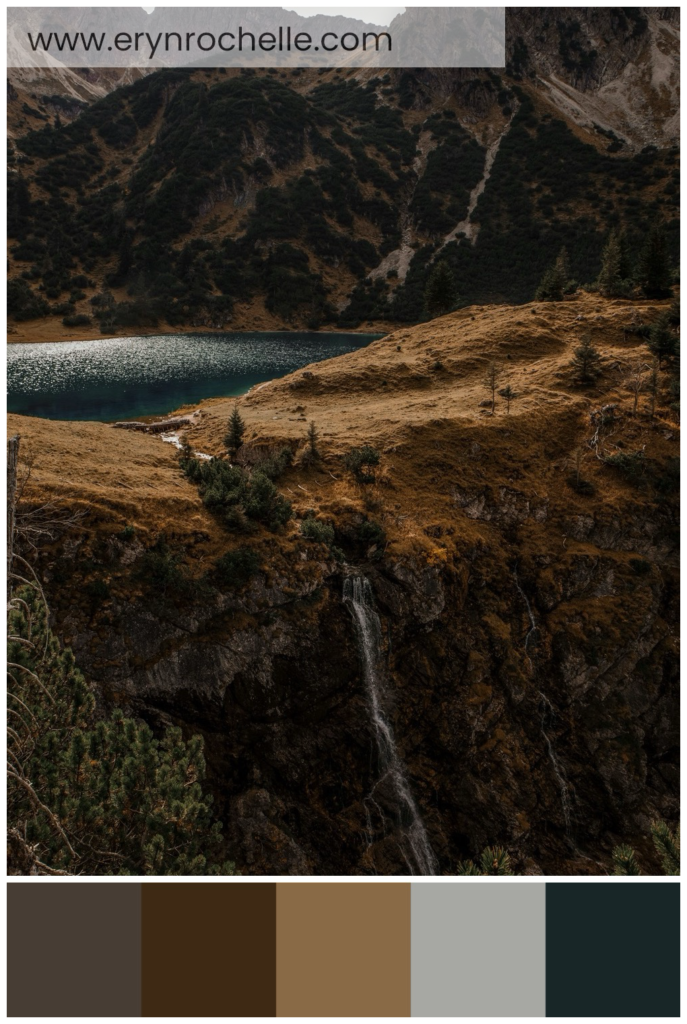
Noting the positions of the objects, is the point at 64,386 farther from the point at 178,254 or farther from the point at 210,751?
the point at 178,254

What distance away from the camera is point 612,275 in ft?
157

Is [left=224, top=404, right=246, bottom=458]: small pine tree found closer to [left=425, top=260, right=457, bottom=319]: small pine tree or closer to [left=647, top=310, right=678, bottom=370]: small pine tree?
[left=647, top=310, right=678, bottom=370]: small pine tree

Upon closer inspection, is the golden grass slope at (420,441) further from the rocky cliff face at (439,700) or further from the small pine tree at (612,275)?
the small pine tree at (612,275)

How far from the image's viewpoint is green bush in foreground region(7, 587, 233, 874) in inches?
362

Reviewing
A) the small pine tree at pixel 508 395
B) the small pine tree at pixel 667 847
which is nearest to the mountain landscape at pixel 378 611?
the small pine tree at pixel 508 395

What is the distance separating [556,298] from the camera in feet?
159

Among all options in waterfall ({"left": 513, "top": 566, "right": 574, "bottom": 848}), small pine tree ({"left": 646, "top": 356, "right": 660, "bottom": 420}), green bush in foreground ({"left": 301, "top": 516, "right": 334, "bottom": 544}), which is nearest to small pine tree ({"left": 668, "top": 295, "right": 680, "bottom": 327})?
Result: small pine tree ({"left": 646, "top": 356, "right": 660, "bottom": 420})

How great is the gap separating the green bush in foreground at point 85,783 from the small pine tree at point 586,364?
29.7m

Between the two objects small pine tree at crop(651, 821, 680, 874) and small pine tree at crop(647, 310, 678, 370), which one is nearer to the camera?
small pine tree at crop(651, 821, 680, 874)

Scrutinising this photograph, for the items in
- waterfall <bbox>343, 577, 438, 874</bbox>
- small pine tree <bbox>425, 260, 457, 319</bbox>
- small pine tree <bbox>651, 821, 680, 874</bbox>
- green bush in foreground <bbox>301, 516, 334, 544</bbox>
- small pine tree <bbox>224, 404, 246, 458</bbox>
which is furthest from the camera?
small pine tree <bbox>425, 260, 457, 319</bbox>

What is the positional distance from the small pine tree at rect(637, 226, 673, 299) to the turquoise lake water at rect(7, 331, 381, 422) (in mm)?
35910

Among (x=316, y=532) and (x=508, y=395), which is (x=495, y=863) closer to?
(x=316, y=532)

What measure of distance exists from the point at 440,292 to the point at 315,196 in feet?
327

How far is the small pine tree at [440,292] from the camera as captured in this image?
2395 inches
